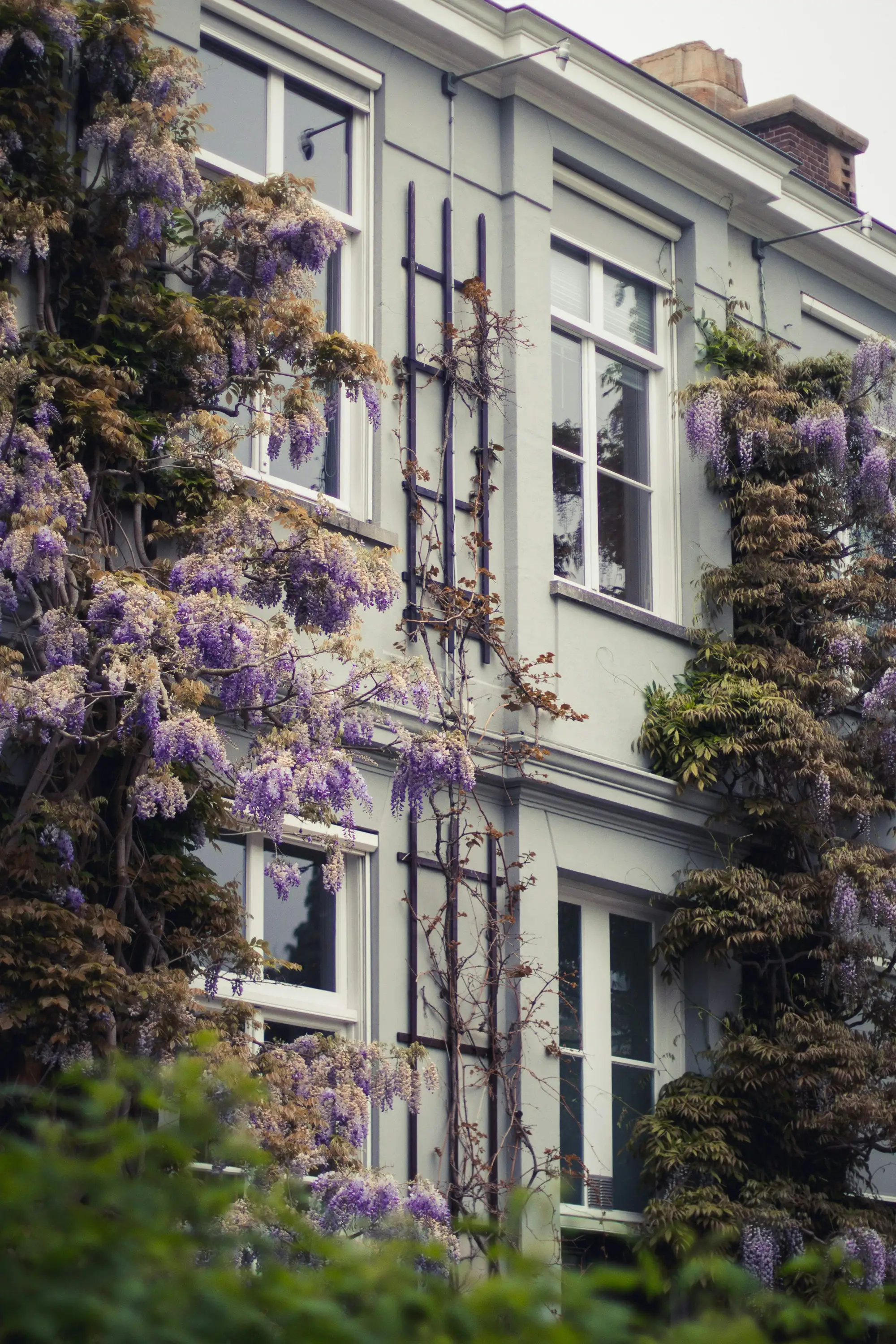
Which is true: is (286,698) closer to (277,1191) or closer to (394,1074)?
(394,1074)

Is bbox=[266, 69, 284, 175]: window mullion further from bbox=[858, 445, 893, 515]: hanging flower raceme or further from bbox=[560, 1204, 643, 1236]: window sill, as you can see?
bbox=[560, 1204, 643, 1236]: window sill

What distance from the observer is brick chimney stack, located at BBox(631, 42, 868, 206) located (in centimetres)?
1667

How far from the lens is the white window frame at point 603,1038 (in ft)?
37.0

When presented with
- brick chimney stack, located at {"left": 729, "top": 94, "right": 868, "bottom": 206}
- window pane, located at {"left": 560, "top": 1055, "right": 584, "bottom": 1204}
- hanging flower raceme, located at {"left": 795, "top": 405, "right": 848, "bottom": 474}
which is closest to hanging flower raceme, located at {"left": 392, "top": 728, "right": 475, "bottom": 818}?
window pane, located at {"left": 560, "top": 1055, "right": 584, "bottom": 1204}

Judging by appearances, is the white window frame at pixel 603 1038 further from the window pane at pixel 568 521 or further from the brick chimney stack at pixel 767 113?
the brick chimney stack at pixel 767 113

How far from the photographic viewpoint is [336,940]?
10227 millimetres

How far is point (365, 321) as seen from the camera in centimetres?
1134

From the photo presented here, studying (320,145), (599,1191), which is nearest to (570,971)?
(599,1191)

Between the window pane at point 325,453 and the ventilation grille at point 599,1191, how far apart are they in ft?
14.1

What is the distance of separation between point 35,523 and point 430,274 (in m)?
4.33

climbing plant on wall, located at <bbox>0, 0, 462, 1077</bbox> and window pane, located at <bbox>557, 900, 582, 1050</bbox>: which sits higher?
climbing plant on wall, located at <bbox>0, 0, 462, 1077</bbox>

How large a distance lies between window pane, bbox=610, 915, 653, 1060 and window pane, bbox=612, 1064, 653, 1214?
122 millimetres

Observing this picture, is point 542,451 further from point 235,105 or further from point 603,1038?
point 603,1038

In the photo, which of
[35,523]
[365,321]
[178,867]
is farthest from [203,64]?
[178,867]
